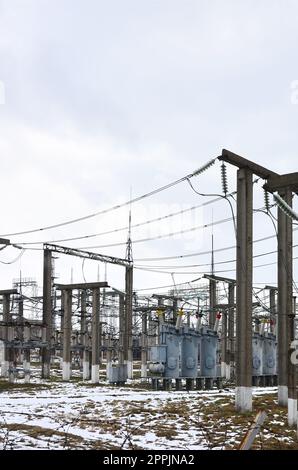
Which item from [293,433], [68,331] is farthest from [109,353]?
[293,433]

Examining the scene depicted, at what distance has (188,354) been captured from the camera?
3266 centimetres

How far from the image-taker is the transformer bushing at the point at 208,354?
34094 millimetres

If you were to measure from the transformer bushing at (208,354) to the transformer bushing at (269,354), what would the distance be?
8.03 m

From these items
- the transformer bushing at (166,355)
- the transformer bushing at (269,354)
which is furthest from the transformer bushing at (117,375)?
the transformer bushing at (269,354)

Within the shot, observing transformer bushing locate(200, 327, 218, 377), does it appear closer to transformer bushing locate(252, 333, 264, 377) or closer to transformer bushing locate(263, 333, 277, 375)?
transformer bushing locate(252, 333, 264, 377)

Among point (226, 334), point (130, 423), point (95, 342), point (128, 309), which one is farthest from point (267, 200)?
point (226, 334)

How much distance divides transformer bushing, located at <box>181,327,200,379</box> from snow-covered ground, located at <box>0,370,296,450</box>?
8.47 metres

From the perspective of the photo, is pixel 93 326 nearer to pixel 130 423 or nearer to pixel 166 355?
pixel 166 355

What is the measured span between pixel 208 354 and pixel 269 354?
922cm

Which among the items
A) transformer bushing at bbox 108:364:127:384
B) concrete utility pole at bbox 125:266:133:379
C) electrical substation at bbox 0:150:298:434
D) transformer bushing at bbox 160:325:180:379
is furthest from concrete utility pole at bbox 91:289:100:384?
transformer bushing at bbox 160:325:180:379

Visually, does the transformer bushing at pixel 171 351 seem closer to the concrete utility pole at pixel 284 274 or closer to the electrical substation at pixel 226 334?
the electrical substation at pixel 226 334

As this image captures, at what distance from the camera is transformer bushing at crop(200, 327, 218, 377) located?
34.1 metres
